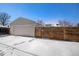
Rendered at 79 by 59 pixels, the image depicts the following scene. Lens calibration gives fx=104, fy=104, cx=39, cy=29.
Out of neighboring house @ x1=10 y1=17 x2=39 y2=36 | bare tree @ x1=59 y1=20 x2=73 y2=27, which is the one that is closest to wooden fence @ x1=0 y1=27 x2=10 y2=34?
neighboring house @ x1=10 y1=17 x2=39 y2=36

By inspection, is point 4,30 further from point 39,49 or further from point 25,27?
point 39,49

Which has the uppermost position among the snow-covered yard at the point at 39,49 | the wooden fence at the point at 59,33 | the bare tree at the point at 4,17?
the bare tree at the point at 4,17

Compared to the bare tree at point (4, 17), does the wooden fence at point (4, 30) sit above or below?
below

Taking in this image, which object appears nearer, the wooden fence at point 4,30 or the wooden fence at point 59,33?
the wooden fence at point 59,33

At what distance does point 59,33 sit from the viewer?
670 centimetres

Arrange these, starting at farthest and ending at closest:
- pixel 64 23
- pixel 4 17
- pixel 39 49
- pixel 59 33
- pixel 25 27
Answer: pixel 4 17 < pixel 25 27 < pixel 59 33 < pixel 64 23 < pixel 39 49

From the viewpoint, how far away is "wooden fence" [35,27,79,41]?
6.04 metres

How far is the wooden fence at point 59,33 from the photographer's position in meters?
6.04

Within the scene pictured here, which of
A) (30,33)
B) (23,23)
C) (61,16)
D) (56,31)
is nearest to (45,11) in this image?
(61,16)

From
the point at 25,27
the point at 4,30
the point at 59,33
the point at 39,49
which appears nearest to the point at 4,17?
the point at 25,27

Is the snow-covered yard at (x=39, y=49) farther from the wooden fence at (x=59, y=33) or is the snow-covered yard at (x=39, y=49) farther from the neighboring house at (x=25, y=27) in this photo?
the neighboring house at (x=25, y=27)

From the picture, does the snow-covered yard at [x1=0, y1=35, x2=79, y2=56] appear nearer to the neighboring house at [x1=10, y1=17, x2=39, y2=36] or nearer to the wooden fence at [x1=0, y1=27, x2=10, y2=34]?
the neighboring house at [x1=10, y1=17, x2=39, y2=36]

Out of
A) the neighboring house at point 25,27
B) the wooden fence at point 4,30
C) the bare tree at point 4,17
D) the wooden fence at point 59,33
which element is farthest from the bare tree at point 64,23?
the wooden fence at point 4,30

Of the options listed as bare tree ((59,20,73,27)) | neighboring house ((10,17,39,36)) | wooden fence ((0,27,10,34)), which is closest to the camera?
bare tree ((59,20,73,27))
